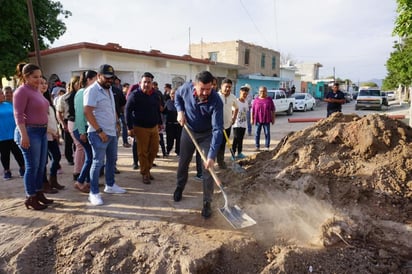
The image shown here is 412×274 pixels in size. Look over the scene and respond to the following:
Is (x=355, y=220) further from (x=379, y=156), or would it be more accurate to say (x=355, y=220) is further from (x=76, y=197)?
(x=76, y=197)

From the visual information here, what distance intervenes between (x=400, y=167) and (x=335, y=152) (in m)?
0.84

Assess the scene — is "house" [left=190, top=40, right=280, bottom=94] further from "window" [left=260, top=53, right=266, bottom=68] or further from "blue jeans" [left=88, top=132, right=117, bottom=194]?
"blue jeans" [left=88, top=132, right=117, bottom=194]

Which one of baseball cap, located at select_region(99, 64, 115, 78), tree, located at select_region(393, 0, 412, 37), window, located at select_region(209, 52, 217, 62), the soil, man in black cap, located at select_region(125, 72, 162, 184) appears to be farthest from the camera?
window, located at select_region(209, 52, 217, 62)

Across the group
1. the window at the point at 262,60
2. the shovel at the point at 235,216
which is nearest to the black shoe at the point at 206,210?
the shovel at the point at 235,216

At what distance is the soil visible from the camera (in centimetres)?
308

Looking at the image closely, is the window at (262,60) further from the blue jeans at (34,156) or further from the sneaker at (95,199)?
the blue jeans at (34,156)

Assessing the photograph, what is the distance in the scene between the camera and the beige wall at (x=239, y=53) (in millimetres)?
29062

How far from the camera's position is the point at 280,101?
19.4 metres

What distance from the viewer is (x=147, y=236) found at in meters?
3.36

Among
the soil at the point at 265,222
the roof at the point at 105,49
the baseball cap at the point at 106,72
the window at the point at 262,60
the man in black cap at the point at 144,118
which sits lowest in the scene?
the soil at the point at 265,222

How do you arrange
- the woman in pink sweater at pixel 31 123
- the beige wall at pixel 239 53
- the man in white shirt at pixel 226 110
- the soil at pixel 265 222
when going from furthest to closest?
the beige wall at pixel 239 53
the man in white shirt at pixel 226 110
the woman in pink sweater at pixel 31 123
the soil at pixel 265 222

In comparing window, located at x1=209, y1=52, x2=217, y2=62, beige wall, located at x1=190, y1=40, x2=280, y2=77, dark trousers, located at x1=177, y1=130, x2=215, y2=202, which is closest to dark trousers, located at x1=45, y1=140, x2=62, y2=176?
dark trousers, located at x1=177, y1=130, x2=215, y2=202

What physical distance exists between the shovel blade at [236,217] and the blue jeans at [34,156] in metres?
2.28

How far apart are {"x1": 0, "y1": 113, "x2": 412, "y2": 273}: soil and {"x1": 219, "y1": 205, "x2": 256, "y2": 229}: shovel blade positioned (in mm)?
124
